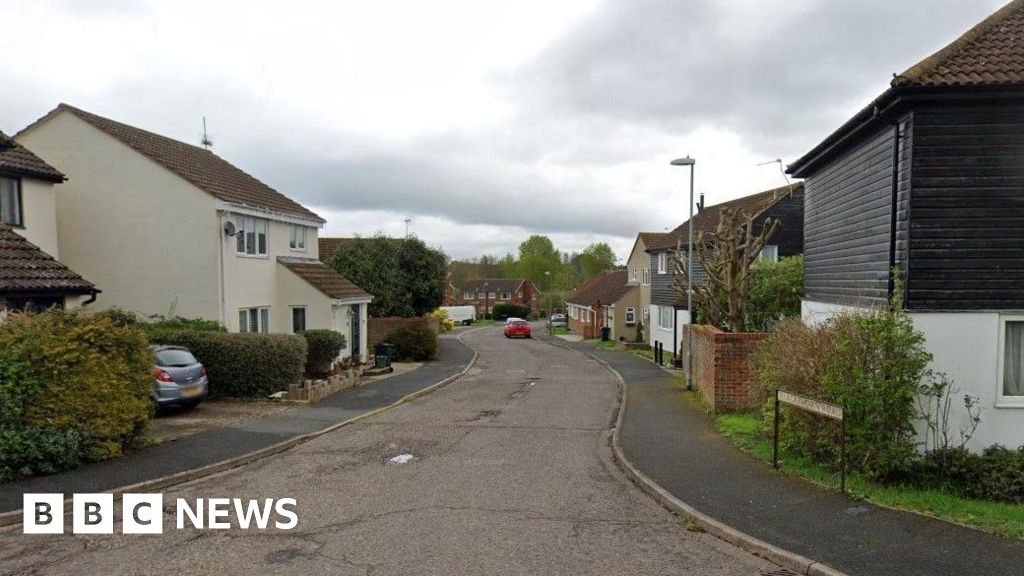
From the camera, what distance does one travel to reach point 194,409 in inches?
571

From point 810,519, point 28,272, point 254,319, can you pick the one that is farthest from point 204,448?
point 254,319

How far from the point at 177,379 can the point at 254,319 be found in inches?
303

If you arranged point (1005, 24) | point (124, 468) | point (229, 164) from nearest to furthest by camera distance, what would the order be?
point (124, 468) < point (1005, 24) < point (229, 164)

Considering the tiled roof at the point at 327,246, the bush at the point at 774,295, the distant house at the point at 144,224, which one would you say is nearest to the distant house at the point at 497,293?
the tiled roof at the point at 327,246

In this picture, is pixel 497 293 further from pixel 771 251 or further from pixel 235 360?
pixel 235 360

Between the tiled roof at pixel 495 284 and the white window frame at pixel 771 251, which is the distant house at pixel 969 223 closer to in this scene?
the white window frame at pixel 771 251

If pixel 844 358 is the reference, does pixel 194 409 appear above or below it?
below

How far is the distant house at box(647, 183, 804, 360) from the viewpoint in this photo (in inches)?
Answer: 1034

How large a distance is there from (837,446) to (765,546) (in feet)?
9.87

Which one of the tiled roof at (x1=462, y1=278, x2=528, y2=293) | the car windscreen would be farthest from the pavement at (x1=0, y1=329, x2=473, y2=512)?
the tiled roof at (x1=462, y1=278, x2=528, y2=293)

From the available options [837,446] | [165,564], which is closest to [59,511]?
[165,564]

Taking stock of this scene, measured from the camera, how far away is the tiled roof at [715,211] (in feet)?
92.1

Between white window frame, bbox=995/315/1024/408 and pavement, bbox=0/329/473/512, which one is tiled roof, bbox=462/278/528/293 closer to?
pavement, bbox=0/329/473/512

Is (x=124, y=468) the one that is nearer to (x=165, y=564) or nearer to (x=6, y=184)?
(x=165, y=564)
